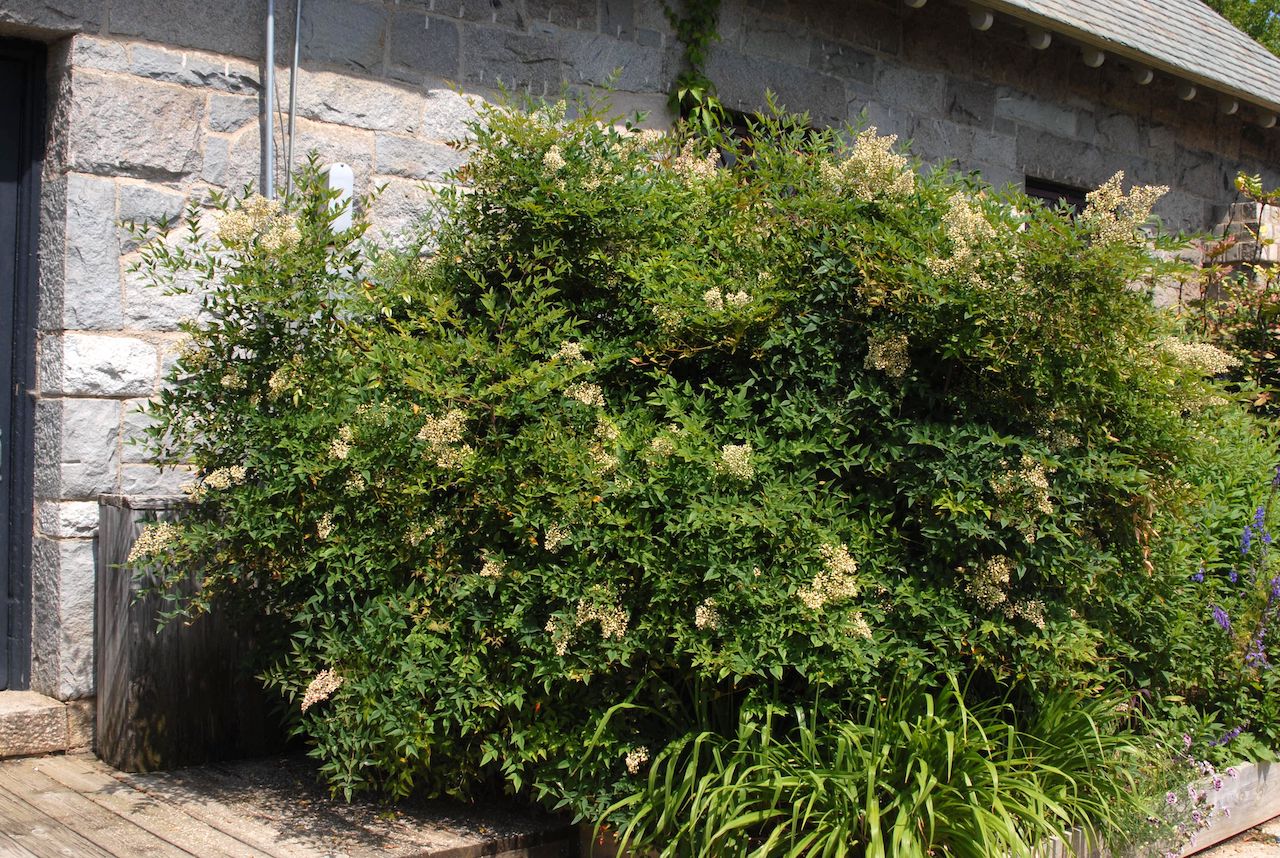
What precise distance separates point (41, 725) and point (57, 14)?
2.50 meters

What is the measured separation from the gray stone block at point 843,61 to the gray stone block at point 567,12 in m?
1.47

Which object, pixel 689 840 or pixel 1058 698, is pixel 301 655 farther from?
pixel 1058 698

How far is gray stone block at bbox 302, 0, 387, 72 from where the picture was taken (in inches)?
187

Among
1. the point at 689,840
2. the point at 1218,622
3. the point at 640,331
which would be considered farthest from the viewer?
the point at 1218,622

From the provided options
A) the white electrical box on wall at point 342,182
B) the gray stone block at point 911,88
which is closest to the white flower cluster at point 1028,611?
the white electrical box on wall at point 342,182

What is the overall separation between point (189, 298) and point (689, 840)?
9.04 ft

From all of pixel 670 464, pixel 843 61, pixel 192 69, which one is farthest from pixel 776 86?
pixel 670 464

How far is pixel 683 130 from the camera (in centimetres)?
442

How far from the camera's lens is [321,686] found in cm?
330

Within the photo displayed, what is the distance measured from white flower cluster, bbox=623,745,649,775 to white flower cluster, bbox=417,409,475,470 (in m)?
0.92

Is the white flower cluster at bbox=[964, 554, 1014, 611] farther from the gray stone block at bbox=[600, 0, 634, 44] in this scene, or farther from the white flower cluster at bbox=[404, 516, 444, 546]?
the gray stone block at bbox=[600, 0, 634, 44]

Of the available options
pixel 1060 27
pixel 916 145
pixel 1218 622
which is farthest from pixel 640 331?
pixel 1060 27

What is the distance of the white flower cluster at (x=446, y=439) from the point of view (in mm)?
3301

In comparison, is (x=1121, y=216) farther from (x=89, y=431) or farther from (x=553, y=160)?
(x=89, y=431)
